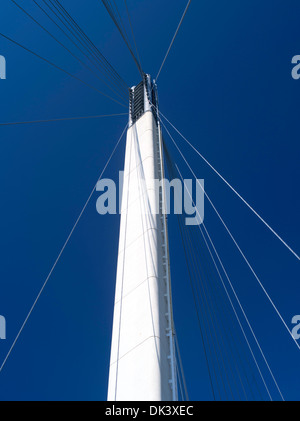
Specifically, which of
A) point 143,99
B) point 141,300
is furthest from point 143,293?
point 143,99

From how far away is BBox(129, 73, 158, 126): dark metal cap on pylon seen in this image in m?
9.19

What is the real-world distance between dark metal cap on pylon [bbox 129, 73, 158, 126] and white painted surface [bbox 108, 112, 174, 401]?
2089 mm

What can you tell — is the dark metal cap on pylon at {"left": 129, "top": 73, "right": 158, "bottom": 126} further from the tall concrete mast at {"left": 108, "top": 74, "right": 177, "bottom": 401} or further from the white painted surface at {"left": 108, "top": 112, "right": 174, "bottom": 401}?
the white painted surface at {"left": 108, "top": 112, "right": 174, "bottom": 401}

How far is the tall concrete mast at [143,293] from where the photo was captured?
4.16 meters

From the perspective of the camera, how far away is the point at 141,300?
4.97 meters

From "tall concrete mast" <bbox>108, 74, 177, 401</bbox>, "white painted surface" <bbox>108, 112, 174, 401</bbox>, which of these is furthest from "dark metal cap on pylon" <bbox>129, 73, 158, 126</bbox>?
"white painted surface" <bbox>108, 112, 174, 401</bbox>

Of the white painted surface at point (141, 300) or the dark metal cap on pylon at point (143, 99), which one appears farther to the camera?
A: the dark metal cap on pylon at point (143, 99)

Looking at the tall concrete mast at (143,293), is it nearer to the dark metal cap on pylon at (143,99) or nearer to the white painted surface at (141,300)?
A: the white painted surface at (141,300)

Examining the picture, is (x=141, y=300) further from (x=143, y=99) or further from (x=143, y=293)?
(x=143, y=99)

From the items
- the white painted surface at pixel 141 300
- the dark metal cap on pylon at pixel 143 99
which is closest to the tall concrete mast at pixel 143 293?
the white painted surface at pixel 141 300

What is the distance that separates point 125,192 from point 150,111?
2.73m

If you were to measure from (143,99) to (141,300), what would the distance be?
6.59 m
